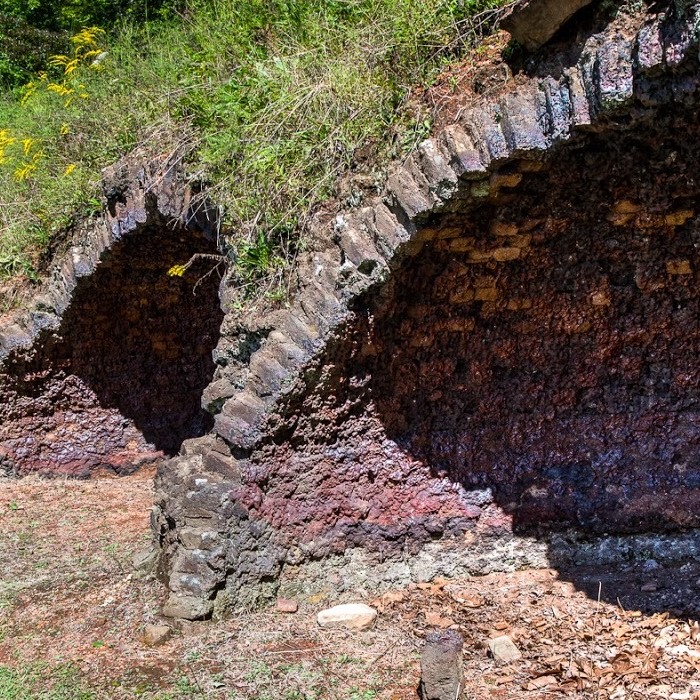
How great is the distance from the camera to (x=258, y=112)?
407cm

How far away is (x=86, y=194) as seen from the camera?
17.8ft

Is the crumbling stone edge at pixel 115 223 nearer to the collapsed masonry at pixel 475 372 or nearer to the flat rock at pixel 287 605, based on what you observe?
the collapsed masonry at pixel 475 372

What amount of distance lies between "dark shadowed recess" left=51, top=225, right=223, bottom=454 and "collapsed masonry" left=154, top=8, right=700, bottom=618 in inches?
79.4


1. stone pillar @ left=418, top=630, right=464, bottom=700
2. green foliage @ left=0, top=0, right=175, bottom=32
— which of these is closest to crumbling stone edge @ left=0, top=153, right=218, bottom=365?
stone pillar @ left=418, top=630, right=464, bottom=700

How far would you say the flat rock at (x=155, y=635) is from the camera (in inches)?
134

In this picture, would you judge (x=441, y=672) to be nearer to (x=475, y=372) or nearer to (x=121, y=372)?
(x=475, y=372)

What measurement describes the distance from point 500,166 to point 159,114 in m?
2.87

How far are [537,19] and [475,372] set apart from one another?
5.99 feet

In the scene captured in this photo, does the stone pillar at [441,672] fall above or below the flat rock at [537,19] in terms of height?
below

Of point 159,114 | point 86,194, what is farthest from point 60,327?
point 159,114

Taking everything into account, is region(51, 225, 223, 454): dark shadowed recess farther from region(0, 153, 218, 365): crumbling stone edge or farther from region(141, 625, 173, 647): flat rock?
region(141, 625, 173, 647): flat rock

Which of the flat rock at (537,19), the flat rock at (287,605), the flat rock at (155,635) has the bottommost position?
the flat rock at (155,635)

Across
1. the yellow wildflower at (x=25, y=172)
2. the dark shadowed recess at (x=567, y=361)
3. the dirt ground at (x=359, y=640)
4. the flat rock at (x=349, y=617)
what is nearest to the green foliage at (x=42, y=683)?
the dirt ground at (x=359, y=640)

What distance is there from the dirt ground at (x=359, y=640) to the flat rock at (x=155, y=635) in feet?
0.10
